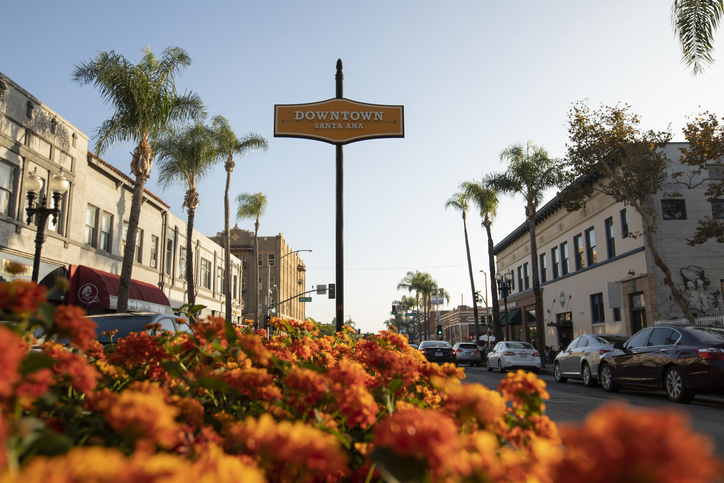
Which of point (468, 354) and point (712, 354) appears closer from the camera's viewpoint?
point (712, 354)

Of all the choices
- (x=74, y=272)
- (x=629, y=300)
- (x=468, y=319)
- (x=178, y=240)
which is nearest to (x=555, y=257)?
(x=629, y=300)

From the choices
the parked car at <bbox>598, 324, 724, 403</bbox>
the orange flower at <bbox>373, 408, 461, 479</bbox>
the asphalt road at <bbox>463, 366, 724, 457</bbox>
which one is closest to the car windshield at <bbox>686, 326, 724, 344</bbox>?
the parked car at <bbox>598, 324, 724, 403</bbox>

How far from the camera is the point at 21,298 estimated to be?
5.37 ft

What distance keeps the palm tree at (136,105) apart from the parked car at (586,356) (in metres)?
15.1

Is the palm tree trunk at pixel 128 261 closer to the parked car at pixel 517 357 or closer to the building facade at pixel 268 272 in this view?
the parked car at pixel 517 357

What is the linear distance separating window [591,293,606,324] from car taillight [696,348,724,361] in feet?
56.7

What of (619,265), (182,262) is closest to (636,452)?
(619,265)

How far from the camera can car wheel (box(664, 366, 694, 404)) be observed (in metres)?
10.8

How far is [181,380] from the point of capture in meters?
2.21

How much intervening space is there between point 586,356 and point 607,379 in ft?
5.60

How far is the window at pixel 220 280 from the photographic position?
41.8 meters

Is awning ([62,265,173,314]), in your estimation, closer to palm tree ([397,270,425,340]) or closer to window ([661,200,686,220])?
window ([661,200,686,220])

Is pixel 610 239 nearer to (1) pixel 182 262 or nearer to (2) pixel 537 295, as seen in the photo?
(2) pixel 537 295

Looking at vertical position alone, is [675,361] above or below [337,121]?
below
